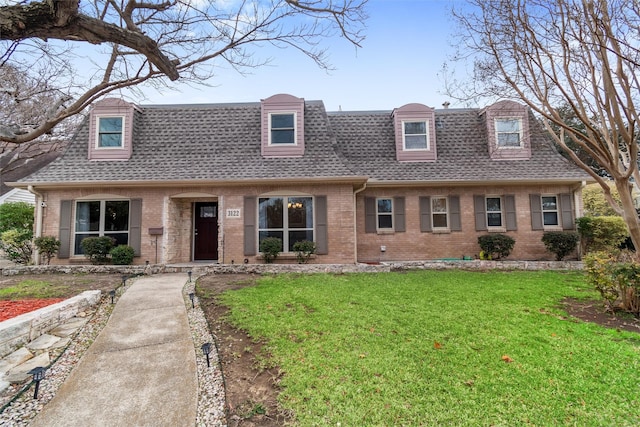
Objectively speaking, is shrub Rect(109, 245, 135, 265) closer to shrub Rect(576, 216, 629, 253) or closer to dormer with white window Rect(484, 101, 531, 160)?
dormer with white window Rect(484, 101, 531, 160)

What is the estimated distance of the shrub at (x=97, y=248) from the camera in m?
9.74

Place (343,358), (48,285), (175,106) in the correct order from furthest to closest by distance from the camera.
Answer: (175,106) < (48,285) < (343,358)

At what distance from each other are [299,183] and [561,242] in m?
8.91

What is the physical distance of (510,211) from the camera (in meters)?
11.2

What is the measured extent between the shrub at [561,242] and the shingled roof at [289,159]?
1950 millimetres

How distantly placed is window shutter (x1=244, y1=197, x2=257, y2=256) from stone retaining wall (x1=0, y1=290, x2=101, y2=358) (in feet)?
16.0

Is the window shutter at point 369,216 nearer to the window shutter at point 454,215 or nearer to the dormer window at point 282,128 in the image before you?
the window shutter at point 454,215

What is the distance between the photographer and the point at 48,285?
736cm

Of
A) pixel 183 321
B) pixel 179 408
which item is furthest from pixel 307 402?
pixel 183 321

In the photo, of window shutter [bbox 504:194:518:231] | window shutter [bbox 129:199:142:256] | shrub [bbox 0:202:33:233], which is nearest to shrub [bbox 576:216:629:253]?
window shutter [bbox 504:194:518:231]

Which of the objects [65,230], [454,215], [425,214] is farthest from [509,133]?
[65,230]

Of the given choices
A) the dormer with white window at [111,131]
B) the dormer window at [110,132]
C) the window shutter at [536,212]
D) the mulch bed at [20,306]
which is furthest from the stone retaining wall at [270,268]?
the dormer window at [110,132]

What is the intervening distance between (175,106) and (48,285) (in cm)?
809

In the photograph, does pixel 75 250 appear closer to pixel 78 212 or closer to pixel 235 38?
pixel 78 212
